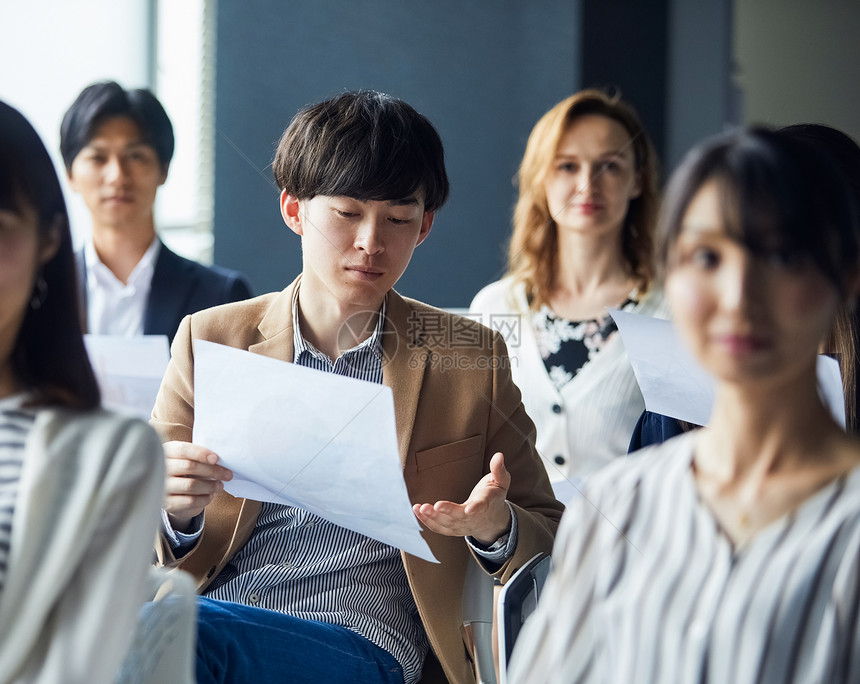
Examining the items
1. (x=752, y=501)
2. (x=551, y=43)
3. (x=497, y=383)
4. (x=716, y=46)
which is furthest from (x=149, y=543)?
(x=716, y=46)

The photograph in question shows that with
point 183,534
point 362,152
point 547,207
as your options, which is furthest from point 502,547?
point 547,207

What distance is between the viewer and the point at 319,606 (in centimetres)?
117

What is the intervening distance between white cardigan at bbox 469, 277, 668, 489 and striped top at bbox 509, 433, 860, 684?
1.04 meters

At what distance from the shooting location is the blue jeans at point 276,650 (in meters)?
1.01

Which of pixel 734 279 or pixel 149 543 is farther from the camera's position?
pixel 149 543

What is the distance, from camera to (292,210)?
1302 millimetres

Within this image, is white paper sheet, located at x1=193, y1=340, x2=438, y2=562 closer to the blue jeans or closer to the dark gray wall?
the blue jeans

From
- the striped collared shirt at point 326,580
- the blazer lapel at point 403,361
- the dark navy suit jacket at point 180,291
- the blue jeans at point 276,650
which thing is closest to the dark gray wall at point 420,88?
the dark navy suit jacket at point 180,291

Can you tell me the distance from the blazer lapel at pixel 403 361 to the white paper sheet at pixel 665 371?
1.09 feet

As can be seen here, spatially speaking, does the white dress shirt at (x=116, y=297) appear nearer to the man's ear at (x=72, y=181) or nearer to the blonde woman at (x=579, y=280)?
the man's ear at (x=72, y=181)

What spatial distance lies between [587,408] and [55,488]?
4.04 ft

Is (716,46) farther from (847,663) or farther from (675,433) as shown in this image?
(847,663)

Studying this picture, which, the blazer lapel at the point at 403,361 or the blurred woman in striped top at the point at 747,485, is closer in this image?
the blurred woman in striped top at the point at 747,485

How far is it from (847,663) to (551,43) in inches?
90.0
